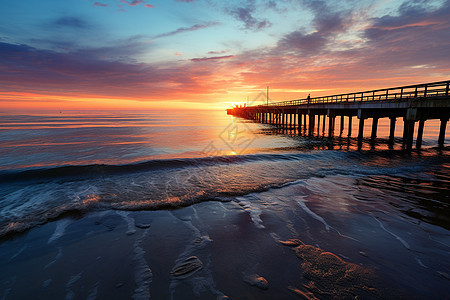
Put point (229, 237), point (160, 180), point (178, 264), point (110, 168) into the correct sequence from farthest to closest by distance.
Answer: point (110, 168) < point (160, 180) < point (229, 237) < point (178, 264)

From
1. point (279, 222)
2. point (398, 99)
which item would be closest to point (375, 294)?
point (279, 222)

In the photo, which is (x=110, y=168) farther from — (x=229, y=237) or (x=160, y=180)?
(x=229, y=237)

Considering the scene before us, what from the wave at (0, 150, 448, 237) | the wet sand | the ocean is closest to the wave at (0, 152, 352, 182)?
the wave at (0, 150, 448, 237)

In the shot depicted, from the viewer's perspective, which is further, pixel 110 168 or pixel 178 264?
pixel 110 168

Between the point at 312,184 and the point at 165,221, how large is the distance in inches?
254

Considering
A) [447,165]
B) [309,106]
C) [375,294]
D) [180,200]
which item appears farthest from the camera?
[309,106]

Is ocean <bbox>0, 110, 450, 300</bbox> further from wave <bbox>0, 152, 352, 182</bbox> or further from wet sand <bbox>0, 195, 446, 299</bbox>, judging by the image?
wave <bbox>0, 152, 352, 182</bbox>

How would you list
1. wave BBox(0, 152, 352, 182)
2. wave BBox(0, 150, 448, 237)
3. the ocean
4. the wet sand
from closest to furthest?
the wet sand, the ocean, wave BBox(0, 150, 448, 237), wave BBox(0, 152, 352, 182)

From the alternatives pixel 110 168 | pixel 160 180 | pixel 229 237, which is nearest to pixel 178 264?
pixel 229 237

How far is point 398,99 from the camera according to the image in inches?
665

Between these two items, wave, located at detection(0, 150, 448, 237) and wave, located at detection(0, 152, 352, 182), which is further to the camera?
wave, located at detection(0, 152, 352, 182)

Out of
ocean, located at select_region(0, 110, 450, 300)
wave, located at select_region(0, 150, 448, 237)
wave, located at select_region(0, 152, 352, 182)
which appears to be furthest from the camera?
wave, located at select_region(0, 152, 352, 182)

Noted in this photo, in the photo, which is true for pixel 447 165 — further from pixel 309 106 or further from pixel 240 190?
pixel 309 106

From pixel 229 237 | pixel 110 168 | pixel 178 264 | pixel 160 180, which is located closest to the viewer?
pixel 178 264
